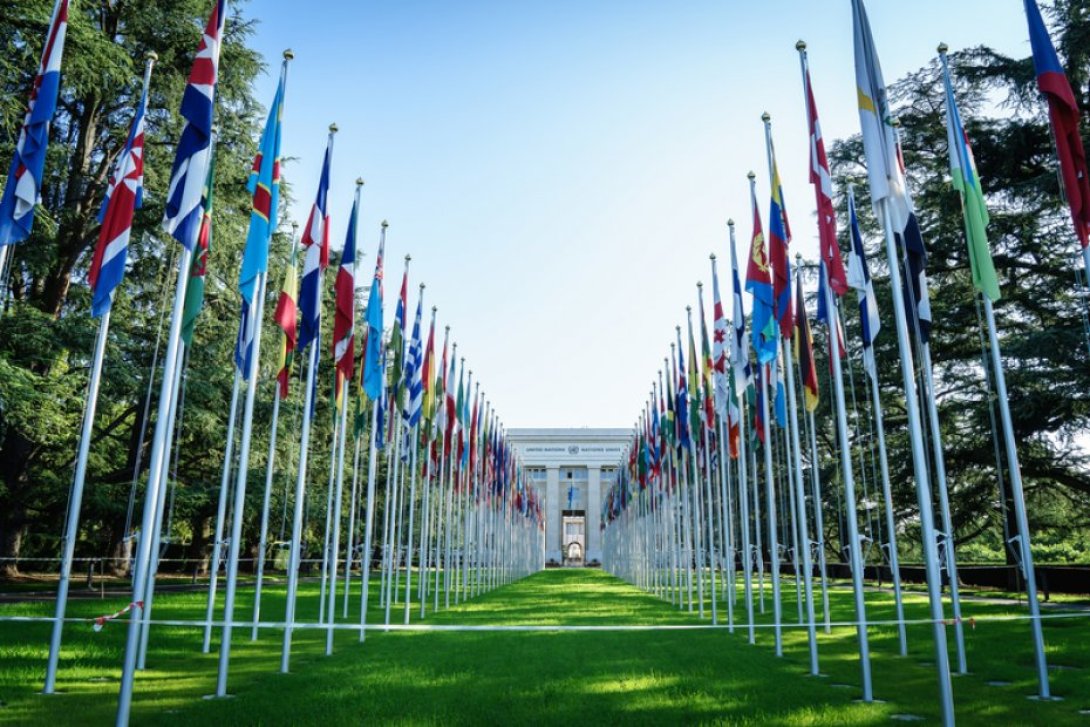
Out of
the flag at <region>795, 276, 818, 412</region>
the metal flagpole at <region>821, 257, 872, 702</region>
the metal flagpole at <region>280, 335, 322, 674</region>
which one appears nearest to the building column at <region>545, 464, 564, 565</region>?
the flag at <region>795, 276, 818, 412</region>

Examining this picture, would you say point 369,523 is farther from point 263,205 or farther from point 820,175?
point 820,175

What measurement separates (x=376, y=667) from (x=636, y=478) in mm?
24867

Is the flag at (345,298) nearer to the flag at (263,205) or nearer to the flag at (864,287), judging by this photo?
the flag at (263,205)

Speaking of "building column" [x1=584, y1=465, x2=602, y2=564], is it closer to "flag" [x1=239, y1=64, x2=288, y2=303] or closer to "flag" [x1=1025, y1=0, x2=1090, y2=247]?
"flag" [x1=239, y1=64, x2=288, y2=303]

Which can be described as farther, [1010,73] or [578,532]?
[578,532]

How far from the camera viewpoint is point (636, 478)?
34.7 m

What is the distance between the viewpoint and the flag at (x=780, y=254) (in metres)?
11.1

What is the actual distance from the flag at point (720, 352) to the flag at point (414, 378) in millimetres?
6926

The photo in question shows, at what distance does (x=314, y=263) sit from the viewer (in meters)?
11.4

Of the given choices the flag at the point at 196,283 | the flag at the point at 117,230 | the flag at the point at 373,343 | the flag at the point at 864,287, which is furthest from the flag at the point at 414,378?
the flag at the point at 864,287

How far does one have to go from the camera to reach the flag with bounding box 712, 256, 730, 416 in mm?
16109

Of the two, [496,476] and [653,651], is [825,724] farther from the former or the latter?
[496,476]

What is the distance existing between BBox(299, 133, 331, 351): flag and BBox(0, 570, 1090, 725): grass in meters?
4.92

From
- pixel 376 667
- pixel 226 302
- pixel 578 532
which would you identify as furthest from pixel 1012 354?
pixel 578 532
